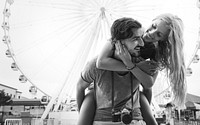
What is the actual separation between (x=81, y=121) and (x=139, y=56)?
0.26 metres

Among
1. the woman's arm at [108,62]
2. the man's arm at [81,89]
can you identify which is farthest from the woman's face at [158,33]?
the man's arm at [81,89]

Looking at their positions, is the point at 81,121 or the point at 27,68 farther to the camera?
the point at 27,68

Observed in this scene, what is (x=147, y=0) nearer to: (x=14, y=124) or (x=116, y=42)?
(x=14, y=124)

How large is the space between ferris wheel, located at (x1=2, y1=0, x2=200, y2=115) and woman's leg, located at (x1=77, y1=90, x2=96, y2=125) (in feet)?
13.6

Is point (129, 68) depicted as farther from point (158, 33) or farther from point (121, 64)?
point (158, 33)

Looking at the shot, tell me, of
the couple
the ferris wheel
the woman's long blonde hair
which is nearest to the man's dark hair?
the couple

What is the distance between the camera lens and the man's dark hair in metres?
0.74

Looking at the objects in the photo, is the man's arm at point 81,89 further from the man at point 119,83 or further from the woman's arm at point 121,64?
the woman's arm at point 121,64

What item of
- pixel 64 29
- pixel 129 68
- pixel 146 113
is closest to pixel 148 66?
pixel 129 68

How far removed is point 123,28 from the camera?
740 millimetres

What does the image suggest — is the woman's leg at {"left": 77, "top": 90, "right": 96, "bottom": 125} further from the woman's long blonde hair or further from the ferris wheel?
the ferris wheel

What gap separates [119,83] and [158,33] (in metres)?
0.19

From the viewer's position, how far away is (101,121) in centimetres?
78

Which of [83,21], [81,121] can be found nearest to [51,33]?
[83,21]
